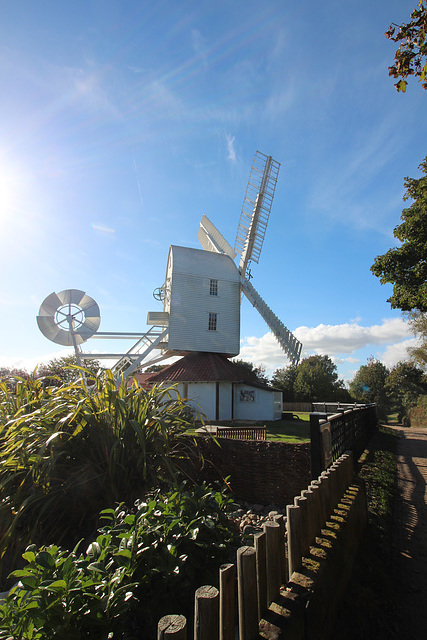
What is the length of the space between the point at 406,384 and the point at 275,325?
28.5m

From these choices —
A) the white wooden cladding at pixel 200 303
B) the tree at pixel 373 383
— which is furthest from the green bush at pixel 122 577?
the tree at pixel 373 383

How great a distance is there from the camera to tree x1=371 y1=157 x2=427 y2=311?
44.5 ft

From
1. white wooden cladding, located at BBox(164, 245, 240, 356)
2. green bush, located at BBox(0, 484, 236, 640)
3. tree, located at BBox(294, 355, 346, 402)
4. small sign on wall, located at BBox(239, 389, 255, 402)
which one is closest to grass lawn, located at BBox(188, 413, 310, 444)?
small sign on wall, located at BBox(239, 389, 255, 402)

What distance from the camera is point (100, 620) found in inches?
62.3

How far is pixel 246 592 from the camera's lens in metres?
1.73

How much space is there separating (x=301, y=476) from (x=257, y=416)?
55.9 feet

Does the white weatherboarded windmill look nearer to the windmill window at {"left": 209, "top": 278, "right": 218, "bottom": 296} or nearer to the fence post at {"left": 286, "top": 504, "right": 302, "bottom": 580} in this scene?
the windmill window at {"left": 209, "top": 278, "right": 218, "bottom": 296}

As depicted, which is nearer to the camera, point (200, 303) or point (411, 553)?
point (411, 553)

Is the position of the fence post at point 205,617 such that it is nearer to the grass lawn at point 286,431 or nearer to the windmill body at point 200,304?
the grass lawn at point 286,431

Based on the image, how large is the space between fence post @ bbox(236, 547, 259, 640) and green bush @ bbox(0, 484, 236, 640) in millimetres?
470

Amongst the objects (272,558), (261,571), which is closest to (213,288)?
(272,558)

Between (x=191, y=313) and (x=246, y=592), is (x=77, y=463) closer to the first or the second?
(x=246, y=592)

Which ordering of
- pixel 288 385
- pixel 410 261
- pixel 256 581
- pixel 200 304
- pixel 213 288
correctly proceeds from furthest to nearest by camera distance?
pixel 288 385
pixel 213 288
pixel 200 304
pixel 410 261
pixel 256 581

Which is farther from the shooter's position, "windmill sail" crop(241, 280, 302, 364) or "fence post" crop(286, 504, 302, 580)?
"windmill sail" crop(241, 280, 302, 364)
